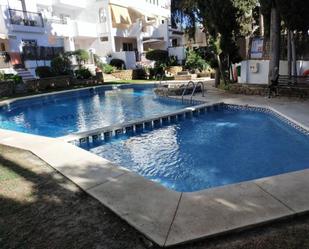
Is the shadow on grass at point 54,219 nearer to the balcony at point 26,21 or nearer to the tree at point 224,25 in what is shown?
the tree at point 224,25

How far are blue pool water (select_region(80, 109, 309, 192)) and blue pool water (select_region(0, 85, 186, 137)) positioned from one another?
10.3 ft

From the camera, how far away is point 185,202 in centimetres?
464

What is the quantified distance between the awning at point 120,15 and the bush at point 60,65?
11.8 metres

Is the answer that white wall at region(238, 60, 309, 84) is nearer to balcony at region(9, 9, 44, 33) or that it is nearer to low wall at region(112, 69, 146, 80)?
low wall at region(112, 69, 146, 80)

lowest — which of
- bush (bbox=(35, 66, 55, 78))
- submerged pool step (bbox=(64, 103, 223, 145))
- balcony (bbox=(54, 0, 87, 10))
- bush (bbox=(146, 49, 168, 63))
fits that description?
submerged pool step (bbox=(64, 103, 223, 145))

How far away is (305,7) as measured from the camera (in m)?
12.5

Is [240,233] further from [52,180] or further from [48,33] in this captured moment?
[48,33]

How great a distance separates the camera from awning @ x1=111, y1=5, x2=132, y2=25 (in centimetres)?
3604

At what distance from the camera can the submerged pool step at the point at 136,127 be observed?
965 cm

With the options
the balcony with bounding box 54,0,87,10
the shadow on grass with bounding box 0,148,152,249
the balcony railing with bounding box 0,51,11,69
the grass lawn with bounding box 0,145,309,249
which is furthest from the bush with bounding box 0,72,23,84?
the grass lawn with bounding box 0,145,309,249

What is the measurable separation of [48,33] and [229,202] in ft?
99.1

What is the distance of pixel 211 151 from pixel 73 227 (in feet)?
18.1

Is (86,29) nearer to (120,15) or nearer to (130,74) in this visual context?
(120,15)

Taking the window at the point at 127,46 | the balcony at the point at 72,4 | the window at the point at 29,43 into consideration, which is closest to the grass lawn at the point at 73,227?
the window at the point at 29,43
